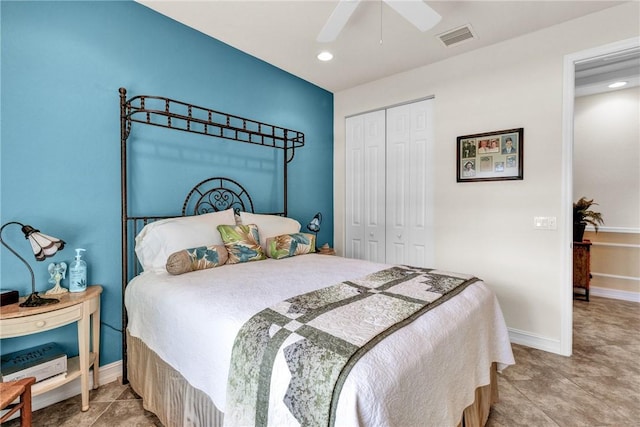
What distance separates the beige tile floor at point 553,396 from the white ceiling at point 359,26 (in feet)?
9.10

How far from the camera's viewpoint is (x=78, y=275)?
1863mm

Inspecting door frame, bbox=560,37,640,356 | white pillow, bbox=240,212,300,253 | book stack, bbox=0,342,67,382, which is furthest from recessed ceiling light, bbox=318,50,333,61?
book stack, bbox=0,342,67,382

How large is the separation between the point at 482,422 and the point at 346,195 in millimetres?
2879

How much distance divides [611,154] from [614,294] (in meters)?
1.84

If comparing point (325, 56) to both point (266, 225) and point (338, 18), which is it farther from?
point (266, 225)

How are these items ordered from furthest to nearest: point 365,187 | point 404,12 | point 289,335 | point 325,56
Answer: point 365,187, point 325,56, point 404,12, point 289,335

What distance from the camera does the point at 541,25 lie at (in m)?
2.53

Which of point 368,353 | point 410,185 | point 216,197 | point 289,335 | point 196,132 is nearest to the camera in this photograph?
point 368,353

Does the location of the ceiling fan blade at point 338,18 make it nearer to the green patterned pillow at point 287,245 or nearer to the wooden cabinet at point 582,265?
the green patterned pillow at point 287,245

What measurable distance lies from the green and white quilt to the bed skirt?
1.17ft

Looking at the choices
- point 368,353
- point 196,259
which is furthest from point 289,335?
point 196,259

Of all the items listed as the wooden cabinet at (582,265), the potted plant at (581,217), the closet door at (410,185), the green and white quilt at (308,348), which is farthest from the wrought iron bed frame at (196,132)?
the wooden cabinet at (582,265)

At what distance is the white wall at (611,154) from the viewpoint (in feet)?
12.3

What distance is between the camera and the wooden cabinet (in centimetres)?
374
